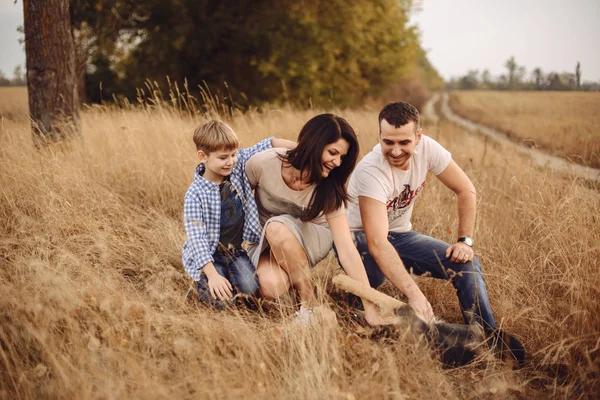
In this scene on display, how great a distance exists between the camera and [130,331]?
218 centimetres

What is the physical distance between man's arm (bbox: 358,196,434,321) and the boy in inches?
28.6

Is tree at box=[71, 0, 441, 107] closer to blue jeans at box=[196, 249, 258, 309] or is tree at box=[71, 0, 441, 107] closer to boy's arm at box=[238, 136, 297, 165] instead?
boy's arm at box=[238, 136, 297, 165]

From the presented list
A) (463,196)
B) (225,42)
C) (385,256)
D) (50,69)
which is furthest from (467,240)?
(225,42)

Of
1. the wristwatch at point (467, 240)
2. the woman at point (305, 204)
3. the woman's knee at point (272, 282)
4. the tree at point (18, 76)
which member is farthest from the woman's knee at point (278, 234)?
the tree at point (18, 76)

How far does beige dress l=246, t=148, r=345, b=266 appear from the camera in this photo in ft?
8.82

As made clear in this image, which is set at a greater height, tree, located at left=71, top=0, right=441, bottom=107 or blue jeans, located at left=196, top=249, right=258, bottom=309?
tree, located at left=71, top=0, right=441, bottom=107

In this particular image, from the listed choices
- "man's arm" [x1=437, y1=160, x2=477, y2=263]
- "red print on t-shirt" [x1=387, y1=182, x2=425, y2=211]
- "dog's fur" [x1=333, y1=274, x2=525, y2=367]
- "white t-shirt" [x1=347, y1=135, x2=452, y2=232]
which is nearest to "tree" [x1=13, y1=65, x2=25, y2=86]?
"white t-shirt" [x1=347, y1=135, x2=452, y2=232]

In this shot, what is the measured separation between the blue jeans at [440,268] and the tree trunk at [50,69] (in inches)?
144

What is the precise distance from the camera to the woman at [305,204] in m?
2.49

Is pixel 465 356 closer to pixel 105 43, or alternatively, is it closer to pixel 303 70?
pixel 303 70

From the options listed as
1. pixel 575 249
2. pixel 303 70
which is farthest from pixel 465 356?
pixel 303 70

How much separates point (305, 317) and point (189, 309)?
72cm

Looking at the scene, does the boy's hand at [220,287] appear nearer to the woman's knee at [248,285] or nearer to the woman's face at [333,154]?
the woman's knee at [248,285]

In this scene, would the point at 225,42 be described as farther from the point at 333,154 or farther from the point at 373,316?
the point at 373,316
